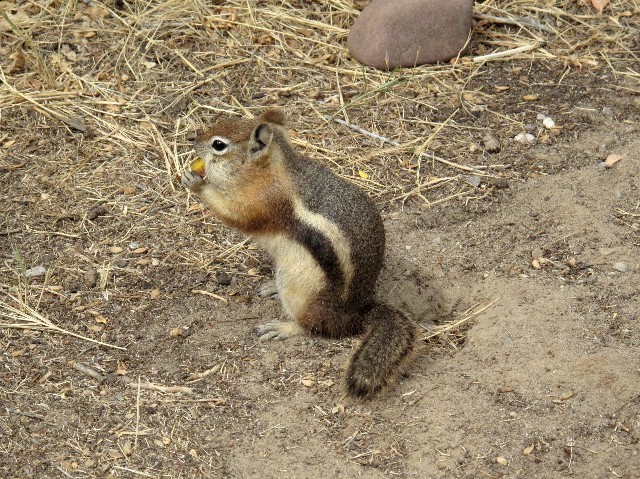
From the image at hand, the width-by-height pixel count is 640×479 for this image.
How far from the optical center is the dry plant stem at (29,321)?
4902 millimetres

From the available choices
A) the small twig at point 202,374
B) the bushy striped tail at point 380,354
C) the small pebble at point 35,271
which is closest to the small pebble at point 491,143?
the bushy striped tail at point 380,354

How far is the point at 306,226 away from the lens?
4680 mm

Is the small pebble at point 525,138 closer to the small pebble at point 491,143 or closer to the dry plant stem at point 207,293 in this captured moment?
the small pebble at point 491,143

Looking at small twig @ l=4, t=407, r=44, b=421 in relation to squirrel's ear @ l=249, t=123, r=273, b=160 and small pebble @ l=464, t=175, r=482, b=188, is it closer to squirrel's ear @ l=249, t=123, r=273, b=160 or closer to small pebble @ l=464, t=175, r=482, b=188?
squirrel's ear @ l=249, t=123, r=273, b=160

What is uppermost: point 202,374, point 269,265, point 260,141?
point 260,141

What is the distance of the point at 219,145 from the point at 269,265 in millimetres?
1065

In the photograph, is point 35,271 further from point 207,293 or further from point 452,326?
point 452,326

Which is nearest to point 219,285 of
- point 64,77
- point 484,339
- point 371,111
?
point 484,339

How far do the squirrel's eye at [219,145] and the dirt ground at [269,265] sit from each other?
0.95m

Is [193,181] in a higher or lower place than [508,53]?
higher

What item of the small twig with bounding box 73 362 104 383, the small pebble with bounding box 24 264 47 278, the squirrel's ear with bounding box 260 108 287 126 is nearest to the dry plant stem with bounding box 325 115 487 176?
the squirrel's ear with bounding box 260 108 287 126

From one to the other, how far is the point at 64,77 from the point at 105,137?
0.82m

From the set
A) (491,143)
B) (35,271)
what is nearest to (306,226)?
(35,271)

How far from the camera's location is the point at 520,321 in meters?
4.92
